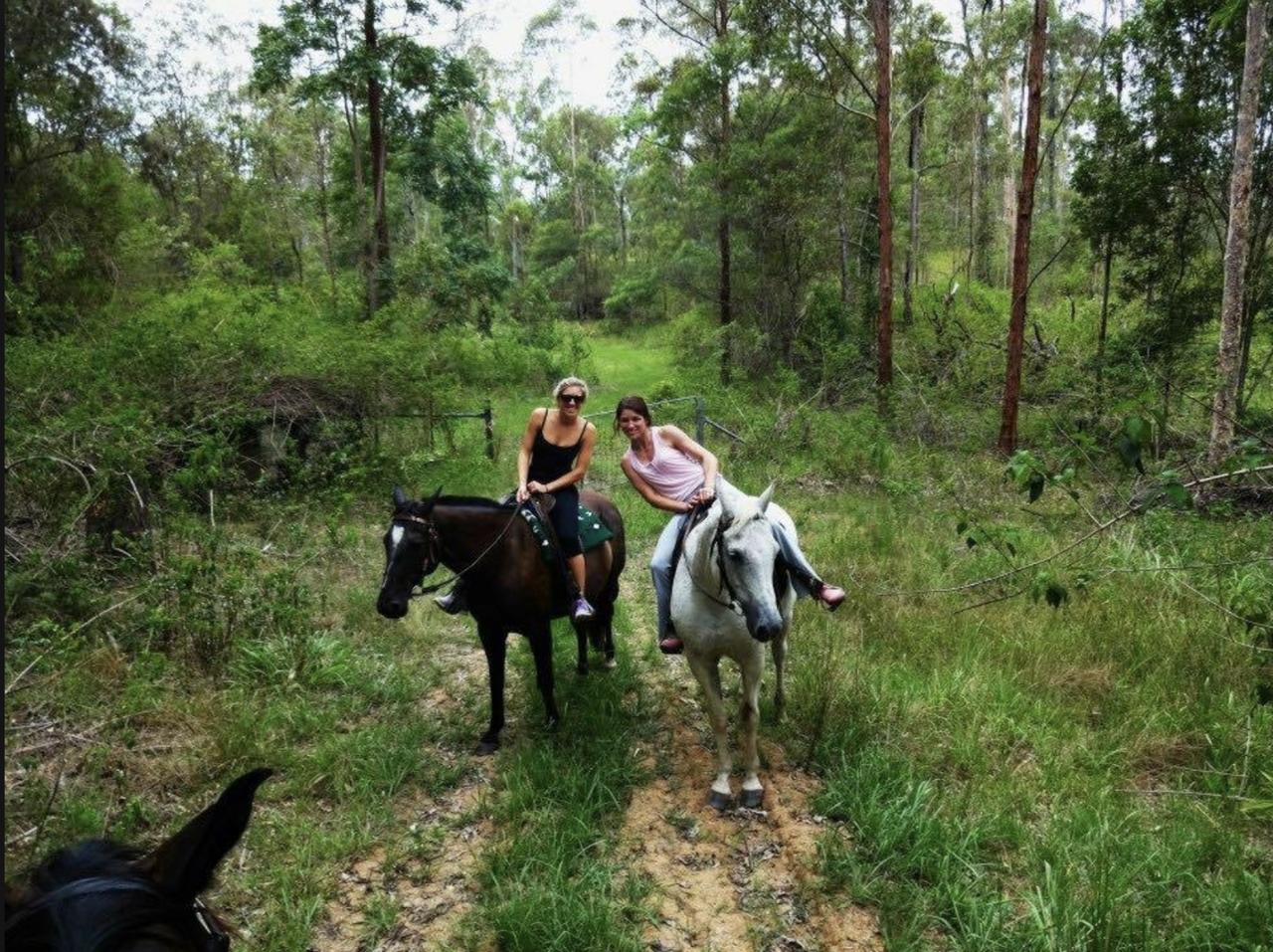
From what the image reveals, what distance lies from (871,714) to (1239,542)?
419 cm

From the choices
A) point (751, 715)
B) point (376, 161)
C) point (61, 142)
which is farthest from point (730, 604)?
point (376, 161)

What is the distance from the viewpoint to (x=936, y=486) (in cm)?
963

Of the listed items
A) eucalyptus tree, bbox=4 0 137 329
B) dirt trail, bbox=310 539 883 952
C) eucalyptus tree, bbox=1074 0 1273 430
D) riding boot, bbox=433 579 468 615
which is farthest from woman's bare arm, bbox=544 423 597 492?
eucalyptus tree, bbox=1074 0 1273 430

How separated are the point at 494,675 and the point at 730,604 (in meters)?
1.74

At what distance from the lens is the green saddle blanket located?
4.81 metres

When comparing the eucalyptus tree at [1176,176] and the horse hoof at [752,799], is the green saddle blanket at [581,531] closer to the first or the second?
the horse hoof at [752,799]

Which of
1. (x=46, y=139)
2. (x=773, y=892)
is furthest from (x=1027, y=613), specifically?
(x=46, y=139)

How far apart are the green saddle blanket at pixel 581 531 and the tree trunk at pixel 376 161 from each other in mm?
10530

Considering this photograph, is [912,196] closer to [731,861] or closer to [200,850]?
[731,861]

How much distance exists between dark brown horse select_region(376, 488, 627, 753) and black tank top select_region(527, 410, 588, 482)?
46cm

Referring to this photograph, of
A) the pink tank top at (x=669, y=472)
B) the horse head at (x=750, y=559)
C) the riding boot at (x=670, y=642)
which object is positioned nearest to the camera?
the horse head at (x=750, y=559)

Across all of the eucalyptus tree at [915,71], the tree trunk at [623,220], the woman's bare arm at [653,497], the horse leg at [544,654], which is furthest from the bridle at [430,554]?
the tree trunk at [623,220]

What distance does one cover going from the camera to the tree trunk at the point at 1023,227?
10.4 meters

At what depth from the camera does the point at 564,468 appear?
16.8 feet
